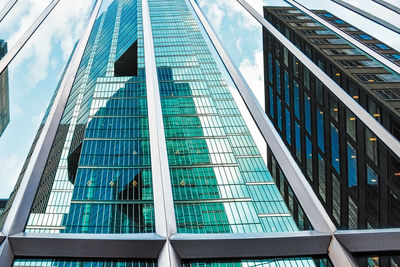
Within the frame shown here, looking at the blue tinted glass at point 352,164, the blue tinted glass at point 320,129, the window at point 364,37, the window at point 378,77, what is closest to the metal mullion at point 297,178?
the window at point 378,77

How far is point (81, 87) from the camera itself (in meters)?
107

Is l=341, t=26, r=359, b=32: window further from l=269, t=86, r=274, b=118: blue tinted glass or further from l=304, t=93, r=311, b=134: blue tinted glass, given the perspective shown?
l=269, t=86, r=274, b=118: blue tinted glass

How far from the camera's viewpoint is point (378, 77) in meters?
27.3

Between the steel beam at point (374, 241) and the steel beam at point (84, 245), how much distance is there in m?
2.14

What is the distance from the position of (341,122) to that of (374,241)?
1083 inches

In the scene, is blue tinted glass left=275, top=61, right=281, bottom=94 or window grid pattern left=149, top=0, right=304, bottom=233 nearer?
blue tinted glass left=275, top=61, right=281, bottom=94

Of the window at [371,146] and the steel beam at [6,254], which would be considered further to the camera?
the window at [371,146]

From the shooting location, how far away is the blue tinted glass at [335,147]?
30328mm

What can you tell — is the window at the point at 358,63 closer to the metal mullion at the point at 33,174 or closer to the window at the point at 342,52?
the window at the point at 342,52

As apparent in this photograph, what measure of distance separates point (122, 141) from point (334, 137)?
4520 cm

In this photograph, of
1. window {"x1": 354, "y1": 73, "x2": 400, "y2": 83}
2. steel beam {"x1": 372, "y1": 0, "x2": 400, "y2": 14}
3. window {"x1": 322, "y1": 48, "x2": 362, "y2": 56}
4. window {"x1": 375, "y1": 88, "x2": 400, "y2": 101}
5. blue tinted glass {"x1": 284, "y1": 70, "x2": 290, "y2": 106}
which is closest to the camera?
steel beam {"x1": 372, "y1": 0, "x2": 400, "y2": 14}

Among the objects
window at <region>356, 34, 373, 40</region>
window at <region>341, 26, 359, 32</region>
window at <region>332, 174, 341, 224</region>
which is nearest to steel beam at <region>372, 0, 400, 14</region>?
window at <region>332, 174, 341, 224</region>

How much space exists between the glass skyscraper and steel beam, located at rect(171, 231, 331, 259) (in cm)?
1

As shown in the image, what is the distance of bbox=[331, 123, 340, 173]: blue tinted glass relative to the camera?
3033cm
